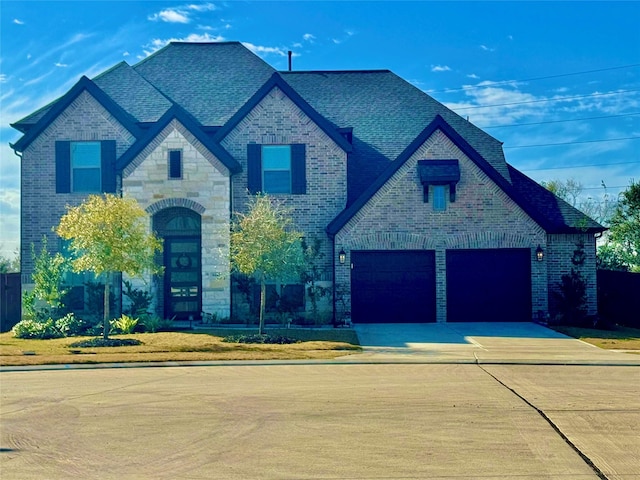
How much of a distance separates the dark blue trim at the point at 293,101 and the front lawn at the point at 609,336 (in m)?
9.28

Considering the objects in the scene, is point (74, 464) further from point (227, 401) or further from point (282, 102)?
point (282, 102)

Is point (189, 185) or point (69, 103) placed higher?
point (69, 103)

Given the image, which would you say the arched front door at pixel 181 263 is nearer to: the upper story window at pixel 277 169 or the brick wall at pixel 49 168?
the upper story window at pixel 277 169

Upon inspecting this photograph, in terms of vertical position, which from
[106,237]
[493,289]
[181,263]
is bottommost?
[493,289]

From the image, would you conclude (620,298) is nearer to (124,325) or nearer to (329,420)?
(124,325)

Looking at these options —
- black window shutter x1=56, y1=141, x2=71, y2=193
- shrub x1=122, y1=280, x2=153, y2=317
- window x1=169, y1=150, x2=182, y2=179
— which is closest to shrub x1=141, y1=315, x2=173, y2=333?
shrub x1=122, y1=280, x2=153, y2=317

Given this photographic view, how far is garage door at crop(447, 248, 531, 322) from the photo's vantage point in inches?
876

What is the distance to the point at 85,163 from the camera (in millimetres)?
23188

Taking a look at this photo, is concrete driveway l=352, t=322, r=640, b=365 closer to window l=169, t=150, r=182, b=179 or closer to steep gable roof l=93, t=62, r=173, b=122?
window l=169, t=150, r=182, b=179

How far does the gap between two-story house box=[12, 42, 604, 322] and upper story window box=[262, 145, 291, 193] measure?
39mm

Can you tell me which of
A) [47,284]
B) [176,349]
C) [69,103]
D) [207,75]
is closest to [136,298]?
[47,284]

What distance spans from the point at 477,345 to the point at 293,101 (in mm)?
10694

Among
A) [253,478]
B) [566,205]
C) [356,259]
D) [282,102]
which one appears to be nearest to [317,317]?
[356,259]

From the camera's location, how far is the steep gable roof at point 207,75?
83.1 feet
